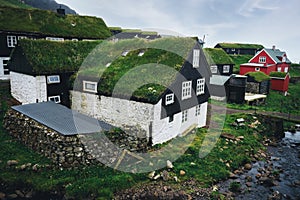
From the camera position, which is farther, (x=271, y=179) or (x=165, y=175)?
(x=271, y=179)

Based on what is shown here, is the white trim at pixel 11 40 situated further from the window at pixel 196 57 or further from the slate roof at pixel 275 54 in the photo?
the slate roof at pixel 275 54

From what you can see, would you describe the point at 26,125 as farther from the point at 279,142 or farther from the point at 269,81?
the point at 269,81

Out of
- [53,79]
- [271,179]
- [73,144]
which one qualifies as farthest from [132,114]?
[271,179]

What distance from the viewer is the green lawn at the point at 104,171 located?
14406mm

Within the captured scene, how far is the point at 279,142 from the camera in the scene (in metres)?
25.1

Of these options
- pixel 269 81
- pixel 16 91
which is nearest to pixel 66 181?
pixel 16 91

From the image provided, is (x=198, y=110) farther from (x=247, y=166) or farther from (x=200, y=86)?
(x=247, y=166)

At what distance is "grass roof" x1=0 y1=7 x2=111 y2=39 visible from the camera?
96.0ft

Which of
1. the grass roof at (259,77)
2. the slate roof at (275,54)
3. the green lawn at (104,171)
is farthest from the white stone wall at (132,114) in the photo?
the slate roof at (275,54)

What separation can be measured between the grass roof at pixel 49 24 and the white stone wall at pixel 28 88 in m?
7.26

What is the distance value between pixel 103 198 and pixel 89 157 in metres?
3.33

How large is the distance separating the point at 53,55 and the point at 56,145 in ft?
36.5

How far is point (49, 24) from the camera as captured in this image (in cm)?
3170

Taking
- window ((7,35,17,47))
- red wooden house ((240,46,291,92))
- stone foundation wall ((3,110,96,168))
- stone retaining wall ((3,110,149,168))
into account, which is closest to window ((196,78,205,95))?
stone retaining wall ((3,110,149,168))
